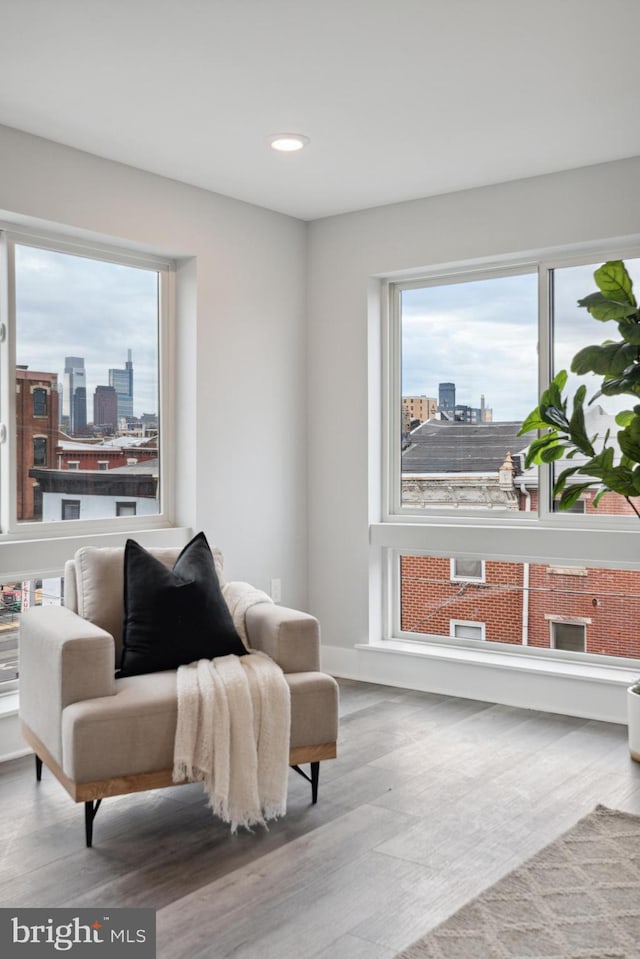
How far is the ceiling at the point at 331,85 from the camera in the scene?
271 centimetres

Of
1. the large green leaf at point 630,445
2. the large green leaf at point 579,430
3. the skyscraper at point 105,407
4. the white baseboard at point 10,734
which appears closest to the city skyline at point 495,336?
the large green leaf at point 579,430

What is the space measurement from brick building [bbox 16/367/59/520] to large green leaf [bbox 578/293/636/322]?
2275mm

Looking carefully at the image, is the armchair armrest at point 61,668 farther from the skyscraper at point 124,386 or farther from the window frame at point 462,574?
the window frame at point 462,574

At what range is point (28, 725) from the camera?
319 cm

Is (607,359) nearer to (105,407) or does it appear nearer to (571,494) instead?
(571,494)

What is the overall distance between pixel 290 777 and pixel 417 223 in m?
2.84

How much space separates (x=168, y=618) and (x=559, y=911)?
151 cm

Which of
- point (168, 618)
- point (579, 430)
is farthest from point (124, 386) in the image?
point (579, 430)

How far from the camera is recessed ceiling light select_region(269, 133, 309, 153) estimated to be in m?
3.70

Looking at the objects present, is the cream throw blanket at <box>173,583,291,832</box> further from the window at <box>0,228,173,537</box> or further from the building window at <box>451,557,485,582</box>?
the building window at <box>451,557,485,582</box>

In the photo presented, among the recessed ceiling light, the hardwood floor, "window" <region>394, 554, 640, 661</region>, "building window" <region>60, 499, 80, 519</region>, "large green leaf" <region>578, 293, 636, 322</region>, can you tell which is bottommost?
the hardwood floor

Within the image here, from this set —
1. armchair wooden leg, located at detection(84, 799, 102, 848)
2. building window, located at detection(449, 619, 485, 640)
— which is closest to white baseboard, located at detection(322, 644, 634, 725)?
building window, located at detection(449, 619, 485, 640)

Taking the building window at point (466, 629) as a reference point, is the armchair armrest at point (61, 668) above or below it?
above

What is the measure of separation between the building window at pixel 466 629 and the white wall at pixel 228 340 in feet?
2.87
